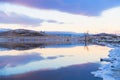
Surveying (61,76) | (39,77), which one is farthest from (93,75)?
(39,77)

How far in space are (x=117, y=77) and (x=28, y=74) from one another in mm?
5545

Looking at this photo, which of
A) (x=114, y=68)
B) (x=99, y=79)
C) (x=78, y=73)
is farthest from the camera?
(x=114, y=68)

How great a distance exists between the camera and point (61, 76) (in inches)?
608

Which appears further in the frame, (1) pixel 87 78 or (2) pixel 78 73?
(2) pixel 78 73

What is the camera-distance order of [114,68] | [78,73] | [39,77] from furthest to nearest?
1. [114,68]
2. [78,73]
3. [39,77]

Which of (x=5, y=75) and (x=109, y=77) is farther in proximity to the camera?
(x=5, y=75)

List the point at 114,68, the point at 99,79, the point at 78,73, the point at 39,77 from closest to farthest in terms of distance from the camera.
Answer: the point at 99,79, the point at 39,77, the point at 78,73, the point at 114,68

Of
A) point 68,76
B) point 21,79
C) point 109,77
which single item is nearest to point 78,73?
point 68,76

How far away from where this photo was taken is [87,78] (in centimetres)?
1476

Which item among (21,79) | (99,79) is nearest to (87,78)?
(99,79)

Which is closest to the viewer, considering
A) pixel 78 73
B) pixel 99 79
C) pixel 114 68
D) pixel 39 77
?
pixel 99 79

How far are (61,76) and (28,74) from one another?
7.19ft

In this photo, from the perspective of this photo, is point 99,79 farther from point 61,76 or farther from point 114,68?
point 114,68

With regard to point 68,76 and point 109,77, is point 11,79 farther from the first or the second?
point 109,77
